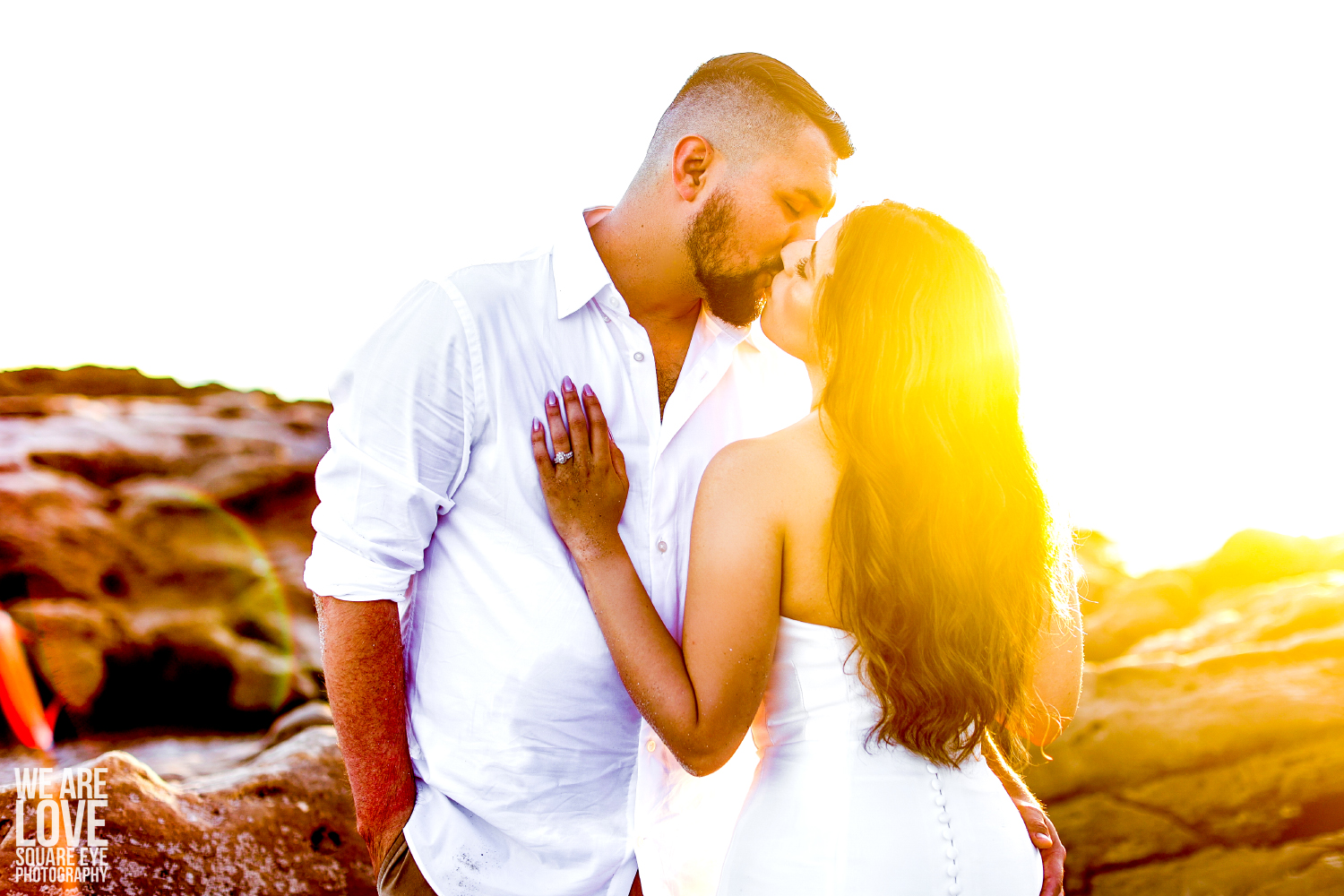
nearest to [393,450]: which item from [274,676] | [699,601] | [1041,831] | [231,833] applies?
[699,601]

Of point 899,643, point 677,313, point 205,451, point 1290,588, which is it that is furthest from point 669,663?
point 205,451

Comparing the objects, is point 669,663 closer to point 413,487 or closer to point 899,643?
point 899,643

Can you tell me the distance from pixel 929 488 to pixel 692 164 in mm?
1226

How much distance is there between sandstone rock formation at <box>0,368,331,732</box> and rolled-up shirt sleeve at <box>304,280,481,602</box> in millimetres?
4940

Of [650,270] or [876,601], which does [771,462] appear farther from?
[650,270]

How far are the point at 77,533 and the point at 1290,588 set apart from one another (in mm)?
8604

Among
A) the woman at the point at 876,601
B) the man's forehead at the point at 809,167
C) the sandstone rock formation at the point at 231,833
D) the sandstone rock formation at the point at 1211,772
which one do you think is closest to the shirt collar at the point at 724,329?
the man's forehead at the point at 809,167

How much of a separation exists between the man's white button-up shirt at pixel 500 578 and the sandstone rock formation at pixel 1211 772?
3138 millimetres

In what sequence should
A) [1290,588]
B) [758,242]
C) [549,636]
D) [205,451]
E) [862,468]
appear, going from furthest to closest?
[205,451], [1290,588], [758,242], [549,636], [862,468]

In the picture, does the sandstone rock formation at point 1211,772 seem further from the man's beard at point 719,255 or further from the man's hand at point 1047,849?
the man's beard at point 719,255

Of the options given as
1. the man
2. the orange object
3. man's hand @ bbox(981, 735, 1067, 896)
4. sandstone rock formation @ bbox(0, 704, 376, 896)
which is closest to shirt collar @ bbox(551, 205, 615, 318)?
the man

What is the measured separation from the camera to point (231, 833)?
10.7 ft

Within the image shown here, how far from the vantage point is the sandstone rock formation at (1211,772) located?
4.09 meters

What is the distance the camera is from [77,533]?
6.54m
